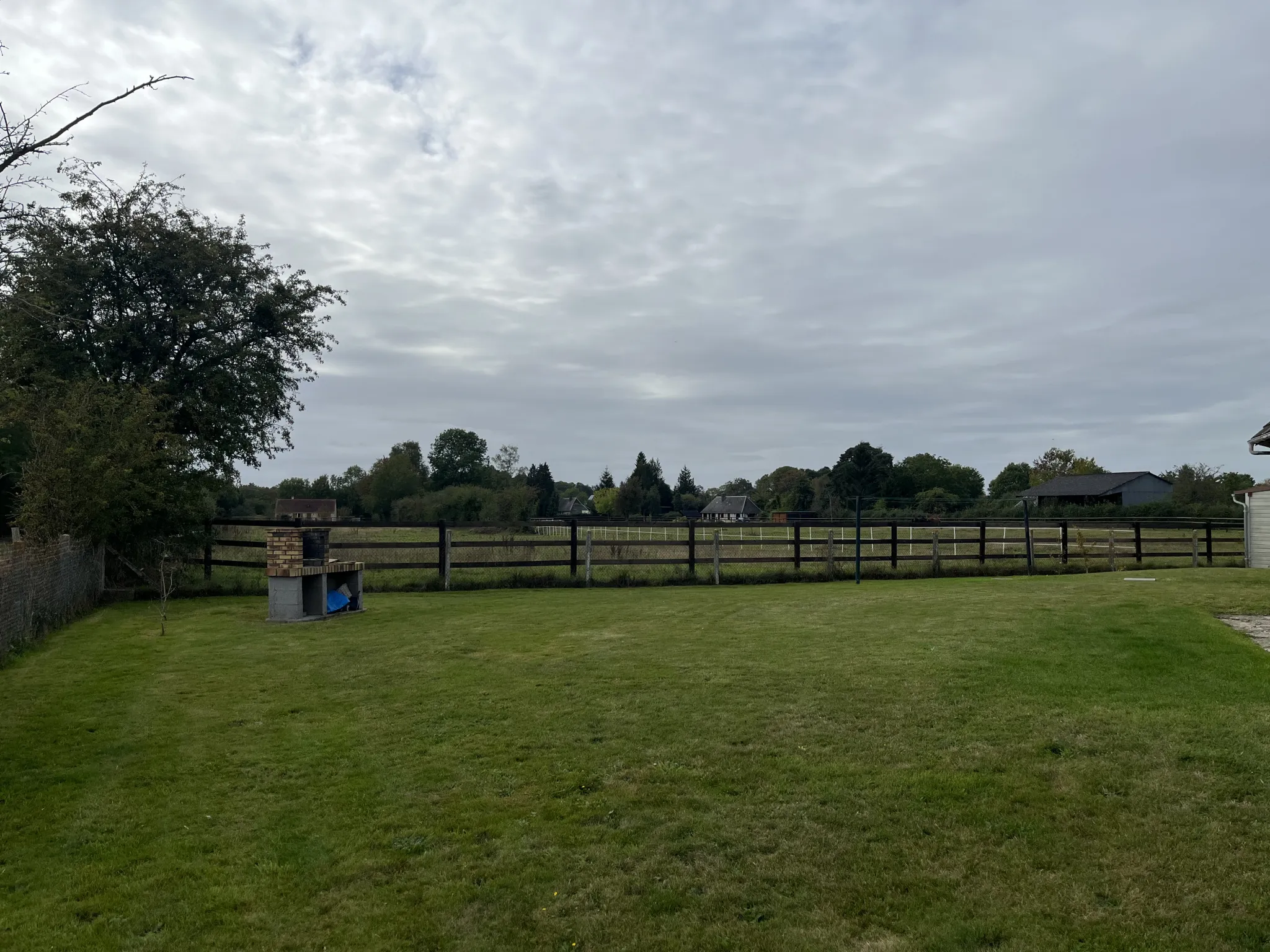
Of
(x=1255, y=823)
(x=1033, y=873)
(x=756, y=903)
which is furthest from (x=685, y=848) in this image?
(x=1255, y=823)

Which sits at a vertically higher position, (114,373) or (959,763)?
(114,373)

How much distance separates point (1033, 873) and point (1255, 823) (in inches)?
51.6

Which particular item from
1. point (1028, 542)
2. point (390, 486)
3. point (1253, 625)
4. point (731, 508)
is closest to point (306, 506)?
point (390, 486)

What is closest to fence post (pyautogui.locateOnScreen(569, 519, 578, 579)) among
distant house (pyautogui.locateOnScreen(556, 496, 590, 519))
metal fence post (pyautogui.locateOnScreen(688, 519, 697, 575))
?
metal fence post (pyautogui.locateOnScreen(688, 519, 697, 575))

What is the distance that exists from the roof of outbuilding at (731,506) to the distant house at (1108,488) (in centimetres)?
2987

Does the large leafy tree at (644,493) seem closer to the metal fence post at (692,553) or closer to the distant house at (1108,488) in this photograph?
the distant house at (1108,488)

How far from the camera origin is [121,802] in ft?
15.9

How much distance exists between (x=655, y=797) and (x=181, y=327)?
17.0 metres

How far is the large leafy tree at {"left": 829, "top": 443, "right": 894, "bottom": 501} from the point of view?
2322 inches

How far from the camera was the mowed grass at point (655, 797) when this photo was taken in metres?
3.46

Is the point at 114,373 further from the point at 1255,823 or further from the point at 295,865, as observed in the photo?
the point at 1255,823

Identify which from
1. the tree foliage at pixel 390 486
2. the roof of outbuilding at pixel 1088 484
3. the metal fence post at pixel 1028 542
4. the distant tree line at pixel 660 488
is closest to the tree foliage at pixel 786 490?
the distant tree line at pixel 660 488

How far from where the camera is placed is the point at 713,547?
18828 mm

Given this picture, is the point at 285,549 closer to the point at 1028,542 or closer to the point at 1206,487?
the point at 1028,542
